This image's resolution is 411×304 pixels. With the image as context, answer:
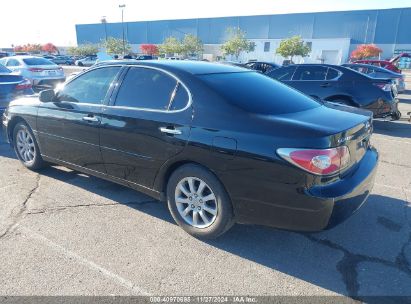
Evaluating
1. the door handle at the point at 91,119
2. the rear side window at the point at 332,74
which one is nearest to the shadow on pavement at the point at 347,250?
the door handle at the point at 91,119

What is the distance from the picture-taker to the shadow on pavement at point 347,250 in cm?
267

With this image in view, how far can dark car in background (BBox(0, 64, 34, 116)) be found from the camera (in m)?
7.40

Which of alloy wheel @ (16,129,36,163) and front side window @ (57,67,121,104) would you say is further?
alloy wheel @ (16,129,36,163)

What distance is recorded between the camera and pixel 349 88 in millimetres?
7996

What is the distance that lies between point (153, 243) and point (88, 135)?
5.05 feet

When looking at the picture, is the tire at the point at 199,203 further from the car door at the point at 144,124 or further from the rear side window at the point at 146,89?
the rear side window at the point at 146,89

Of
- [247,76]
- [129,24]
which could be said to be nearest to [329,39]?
[129,24]

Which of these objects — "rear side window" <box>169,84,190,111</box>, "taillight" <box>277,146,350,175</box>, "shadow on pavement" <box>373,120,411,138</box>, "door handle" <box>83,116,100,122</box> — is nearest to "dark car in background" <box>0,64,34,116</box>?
"door handle" <box>83,116,100,122</box>

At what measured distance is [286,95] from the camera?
11.6ft

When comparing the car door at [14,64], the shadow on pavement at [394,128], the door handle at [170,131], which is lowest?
the shadow on pavement at [394,128]

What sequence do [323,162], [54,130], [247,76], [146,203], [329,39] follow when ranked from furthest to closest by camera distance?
[329,39] → [54,130] → [146,203] → [247,76] → [323,162]

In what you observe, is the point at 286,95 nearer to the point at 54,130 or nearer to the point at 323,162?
the point at 323,162

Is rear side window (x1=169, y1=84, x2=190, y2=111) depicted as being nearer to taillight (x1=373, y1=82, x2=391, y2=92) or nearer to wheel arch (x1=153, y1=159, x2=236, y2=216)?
wheel arch (x1=153, y1=159, x2=236, y2=216)

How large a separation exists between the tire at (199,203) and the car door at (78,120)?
112 centimetres
